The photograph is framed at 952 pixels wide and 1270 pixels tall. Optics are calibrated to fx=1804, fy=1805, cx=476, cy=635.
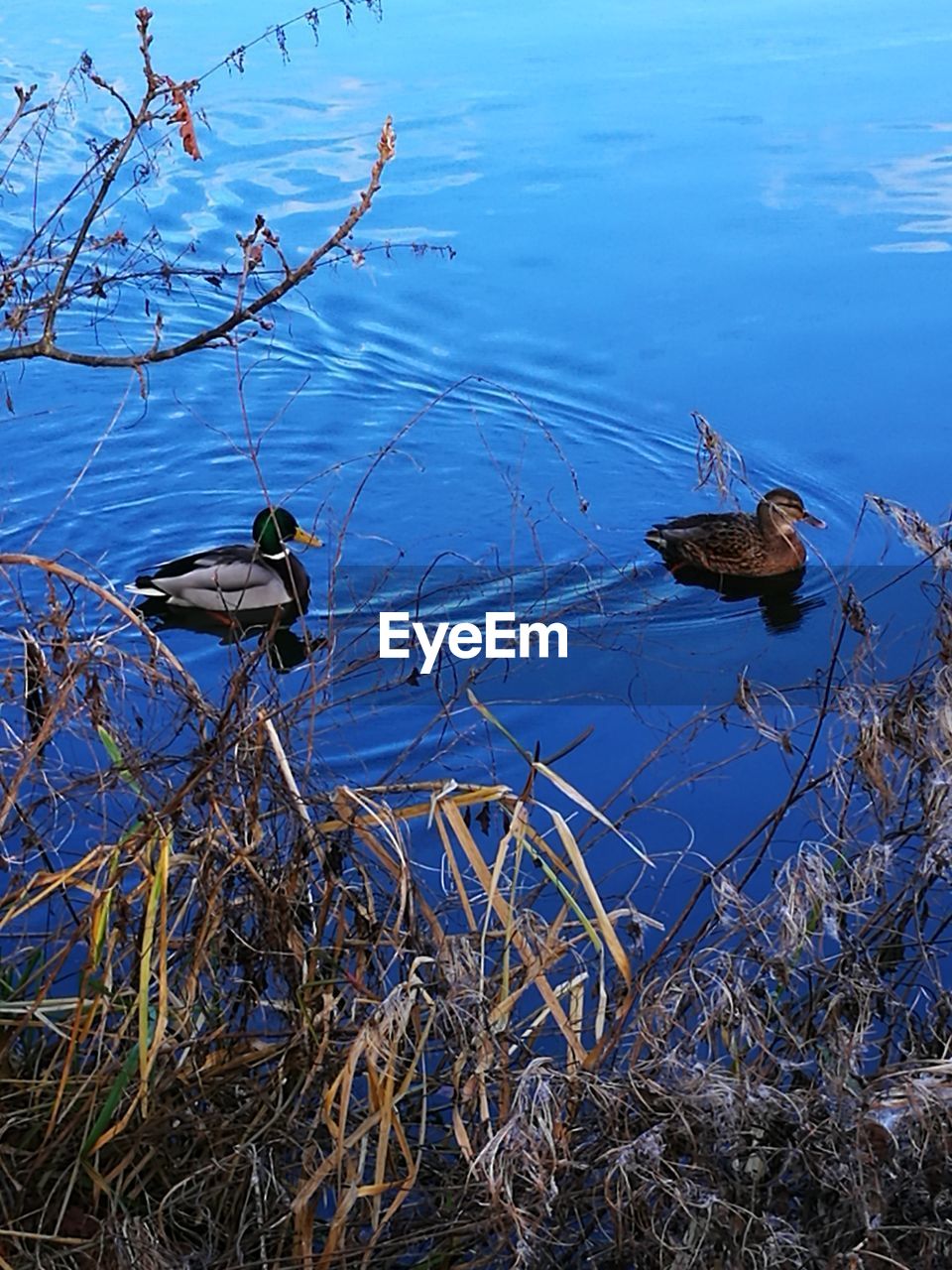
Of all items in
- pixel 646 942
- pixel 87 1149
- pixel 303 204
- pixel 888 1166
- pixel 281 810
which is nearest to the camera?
pixel 888 1166

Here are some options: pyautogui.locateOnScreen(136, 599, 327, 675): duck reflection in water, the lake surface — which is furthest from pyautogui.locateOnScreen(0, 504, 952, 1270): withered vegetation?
pyautogui.locateOnScreen(136, 599, 327, 675): duck reflection in water

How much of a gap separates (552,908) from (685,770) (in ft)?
3.45

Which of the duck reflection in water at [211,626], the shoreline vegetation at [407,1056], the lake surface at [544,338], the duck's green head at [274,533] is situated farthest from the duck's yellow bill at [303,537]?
the shoreline vegetation at [407,1056]

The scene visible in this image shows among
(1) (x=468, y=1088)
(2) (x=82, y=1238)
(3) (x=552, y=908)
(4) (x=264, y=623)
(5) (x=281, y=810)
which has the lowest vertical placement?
(4) (x=264, y=623)

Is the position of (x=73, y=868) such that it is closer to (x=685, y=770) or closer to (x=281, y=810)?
(x=281, y=810)

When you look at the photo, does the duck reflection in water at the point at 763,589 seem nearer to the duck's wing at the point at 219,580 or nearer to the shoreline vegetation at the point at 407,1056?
the duck's wing at the point at 219,580

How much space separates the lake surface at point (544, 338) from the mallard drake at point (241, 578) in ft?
0.51

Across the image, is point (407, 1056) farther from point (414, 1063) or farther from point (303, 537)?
point (303, 537)

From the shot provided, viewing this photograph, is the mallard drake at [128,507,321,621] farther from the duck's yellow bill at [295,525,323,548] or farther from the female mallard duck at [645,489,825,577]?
the female mallard duck at [645,489,825,577]

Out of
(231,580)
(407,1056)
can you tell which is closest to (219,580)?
(231,580)

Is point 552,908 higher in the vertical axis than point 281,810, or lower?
lower

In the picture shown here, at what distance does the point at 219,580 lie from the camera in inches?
268

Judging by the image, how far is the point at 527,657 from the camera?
6355 mm

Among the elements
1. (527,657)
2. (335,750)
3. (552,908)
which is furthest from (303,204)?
(552,908)
